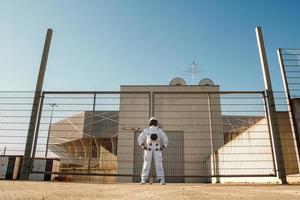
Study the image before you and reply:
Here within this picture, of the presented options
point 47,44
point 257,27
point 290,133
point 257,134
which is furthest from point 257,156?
point 47,44

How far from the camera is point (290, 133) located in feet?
17.5

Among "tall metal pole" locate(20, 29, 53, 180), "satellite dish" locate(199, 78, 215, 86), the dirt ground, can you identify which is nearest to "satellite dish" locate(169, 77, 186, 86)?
"satellite dish" locate(199, 78, 215, 86)

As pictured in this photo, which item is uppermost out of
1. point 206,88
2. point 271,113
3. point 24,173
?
point 206,88

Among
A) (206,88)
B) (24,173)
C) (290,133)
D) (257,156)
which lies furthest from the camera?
(206,88)

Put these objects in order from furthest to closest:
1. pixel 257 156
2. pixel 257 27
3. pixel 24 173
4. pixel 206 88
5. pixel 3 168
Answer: pixel 206 88, pixel 3 168, pixel 257 156, pixel 257 27, pixel 24 173

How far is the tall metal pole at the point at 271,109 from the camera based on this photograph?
475 centimetres

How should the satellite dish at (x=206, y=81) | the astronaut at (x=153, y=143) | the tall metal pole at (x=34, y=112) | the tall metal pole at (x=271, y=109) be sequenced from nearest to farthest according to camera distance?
the tall metal pole at (x=271, y=109) < the tall metal pole at (x=34, y=112) < the astronaut at (x=153, y=143) < the satellite dish at (x=206, y=81)

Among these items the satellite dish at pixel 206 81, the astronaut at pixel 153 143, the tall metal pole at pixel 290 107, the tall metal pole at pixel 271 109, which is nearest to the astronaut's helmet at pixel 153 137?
the astronaut at pixel 153 143

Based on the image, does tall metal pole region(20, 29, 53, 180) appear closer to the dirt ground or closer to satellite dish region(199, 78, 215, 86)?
the dirt ground

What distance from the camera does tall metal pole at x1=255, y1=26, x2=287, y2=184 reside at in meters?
4.75

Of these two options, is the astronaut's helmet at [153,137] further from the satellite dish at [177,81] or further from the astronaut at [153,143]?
the satellite dish at [177,81]

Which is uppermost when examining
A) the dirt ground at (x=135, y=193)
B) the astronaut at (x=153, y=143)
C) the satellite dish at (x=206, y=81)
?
the satellite dish at (x=206, y=81)

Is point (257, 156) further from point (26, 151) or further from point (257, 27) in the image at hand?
point (26, 151)

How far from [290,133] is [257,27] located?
7.91ft
